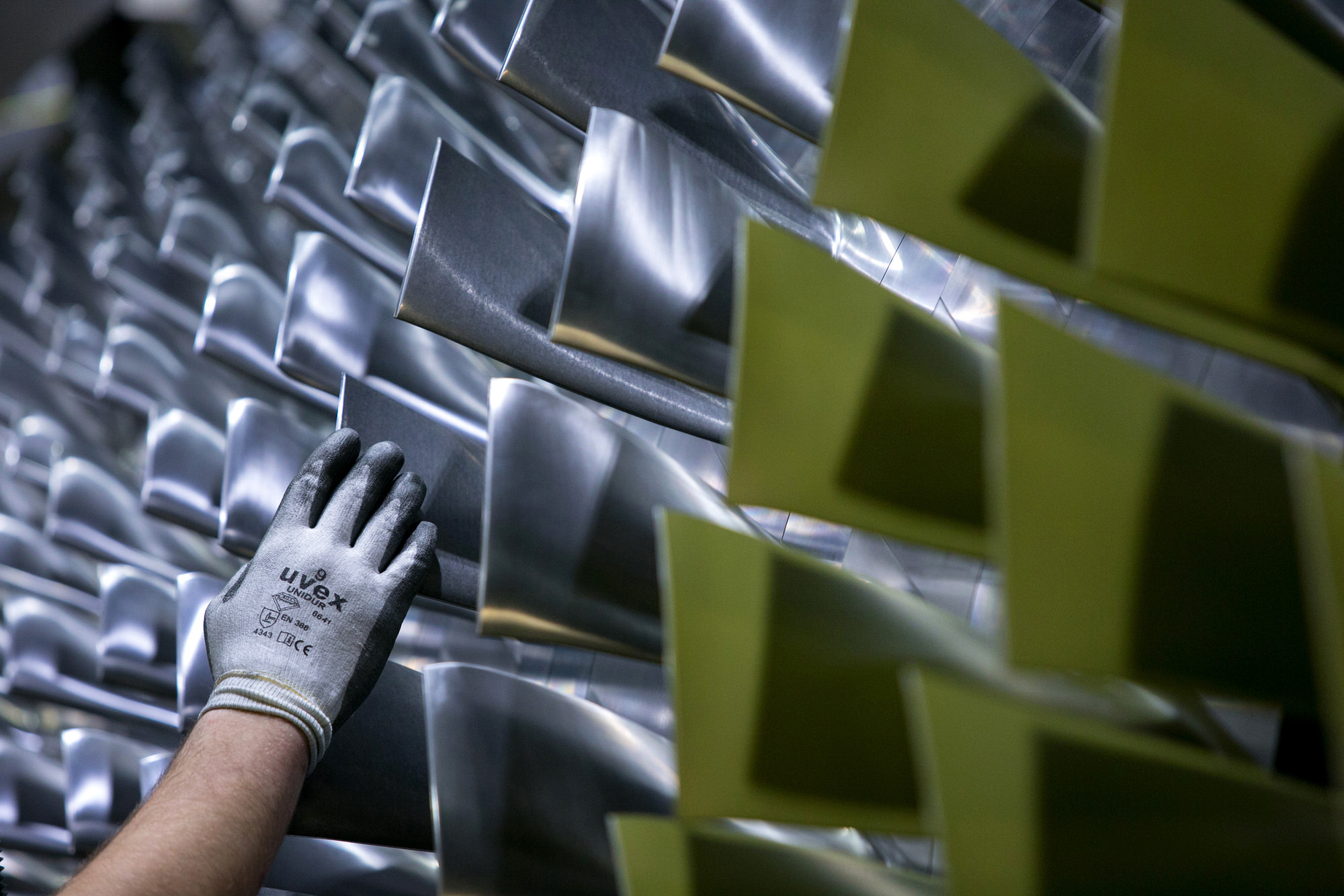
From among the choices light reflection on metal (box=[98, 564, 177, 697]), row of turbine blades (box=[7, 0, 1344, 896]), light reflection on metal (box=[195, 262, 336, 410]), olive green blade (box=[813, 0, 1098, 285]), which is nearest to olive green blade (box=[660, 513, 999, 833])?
row of turbine blades (box=[7, 0, 1344, 896])

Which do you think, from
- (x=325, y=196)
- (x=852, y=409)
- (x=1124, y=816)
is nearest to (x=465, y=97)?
(x=325, y=196)

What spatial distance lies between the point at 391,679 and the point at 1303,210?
582 millimetres

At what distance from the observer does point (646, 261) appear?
442mm

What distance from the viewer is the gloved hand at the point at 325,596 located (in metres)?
0.65

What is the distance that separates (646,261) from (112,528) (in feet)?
3.08

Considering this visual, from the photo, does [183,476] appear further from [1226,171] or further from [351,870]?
[1226,171]

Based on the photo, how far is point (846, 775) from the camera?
34 centimetres

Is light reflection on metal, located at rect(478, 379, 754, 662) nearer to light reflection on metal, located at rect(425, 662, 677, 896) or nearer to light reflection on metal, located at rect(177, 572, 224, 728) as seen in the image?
light reflection on metal, located at rect(425, 662, 677, 896)

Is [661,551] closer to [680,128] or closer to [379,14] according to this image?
[680,128]

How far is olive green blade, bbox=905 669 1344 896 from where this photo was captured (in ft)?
0.86

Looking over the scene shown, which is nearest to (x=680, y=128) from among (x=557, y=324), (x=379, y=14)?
(x=557, y=324)

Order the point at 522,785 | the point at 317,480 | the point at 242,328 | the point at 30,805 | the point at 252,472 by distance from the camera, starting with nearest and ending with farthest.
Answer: the point at 522,785 → the point at 317,480 → the point at 252,472 → the point at 242,328 → the point at 30,805

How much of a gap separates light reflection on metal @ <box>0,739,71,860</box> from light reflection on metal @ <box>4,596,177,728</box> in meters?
0.08

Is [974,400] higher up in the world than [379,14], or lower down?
lower down
